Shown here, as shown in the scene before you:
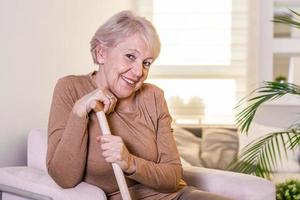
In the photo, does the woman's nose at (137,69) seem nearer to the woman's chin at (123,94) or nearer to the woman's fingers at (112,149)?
the woman's chin at (123,94)

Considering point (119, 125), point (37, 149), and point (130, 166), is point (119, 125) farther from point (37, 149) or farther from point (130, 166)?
point (37, 149)

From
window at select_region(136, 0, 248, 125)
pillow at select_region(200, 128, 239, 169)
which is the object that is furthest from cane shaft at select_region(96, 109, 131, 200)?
window at select_region(136, 0, 248, 125)

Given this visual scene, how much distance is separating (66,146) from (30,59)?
751mm

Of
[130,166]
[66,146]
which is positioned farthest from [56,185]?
[130,166]

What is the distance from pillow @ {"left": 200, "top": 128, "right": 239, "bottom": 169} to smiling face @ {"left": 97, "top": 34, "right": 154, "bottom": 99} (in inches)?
67.9

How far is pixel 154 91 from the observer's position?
194 cm

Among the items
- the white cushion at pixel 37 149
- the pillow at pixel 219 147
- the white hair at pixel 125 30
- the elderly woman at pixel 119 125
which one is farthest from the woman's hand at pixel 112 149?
the pillow at pixel 219 147

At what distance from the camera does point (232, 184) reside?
2012mm

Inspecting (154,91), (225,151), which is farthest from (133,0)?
(154,91)

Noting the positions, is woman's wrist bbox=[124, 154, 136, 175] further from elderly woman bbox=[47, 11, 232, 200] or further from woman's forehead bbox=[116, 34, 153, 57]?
woman's forehead bbox=[116, 34, 153, 57]

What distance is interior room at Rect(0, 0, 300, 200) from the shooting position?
2311 millimetres

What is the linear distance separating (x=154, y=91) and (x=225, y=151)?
5.34ft

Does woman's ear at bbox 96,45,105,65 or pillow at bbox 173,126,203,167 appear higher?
woman's ear at bbox 96,45,105,65

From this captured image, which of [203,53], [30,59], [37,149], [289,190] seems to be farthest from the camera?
[203,53]
